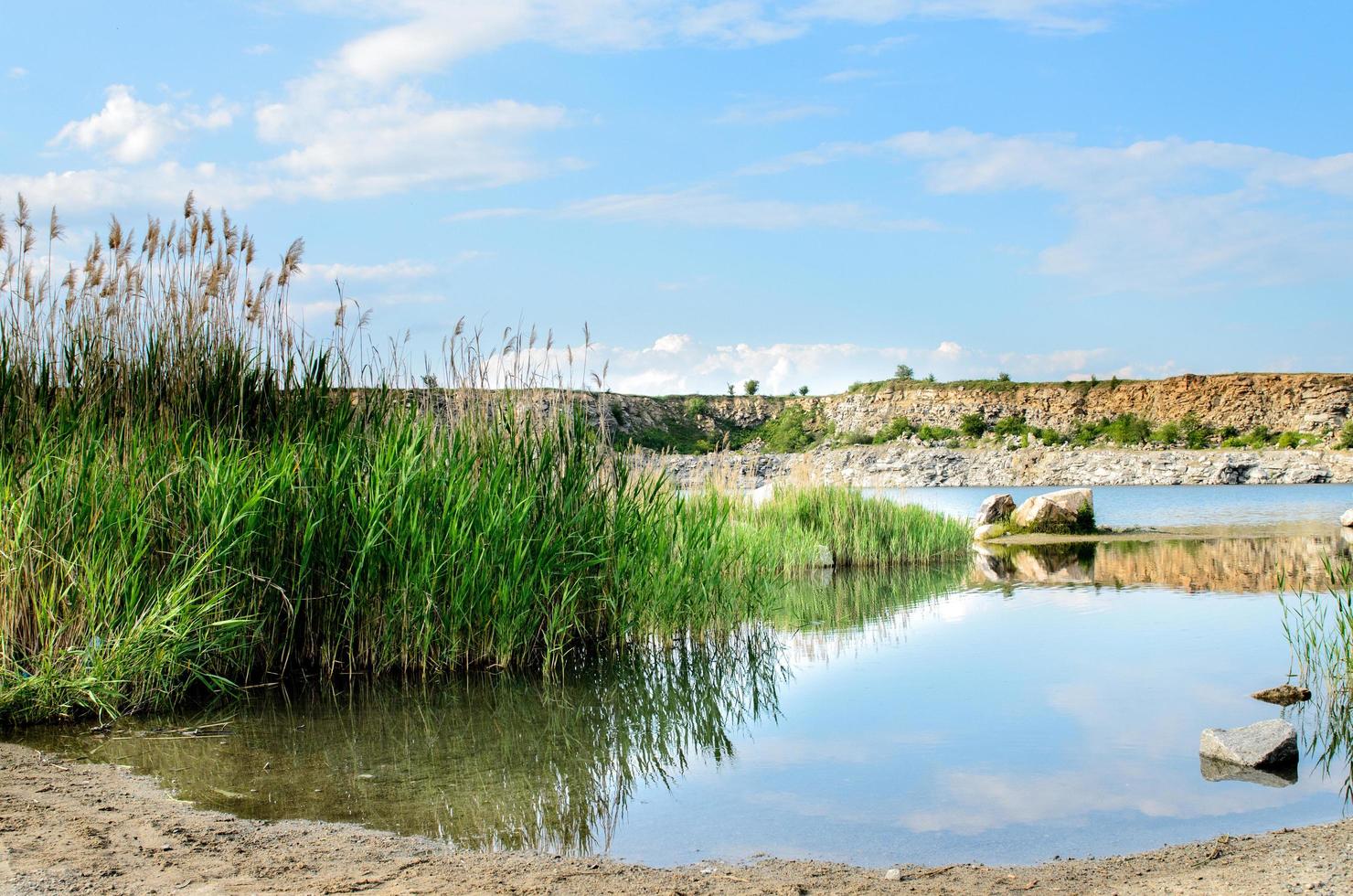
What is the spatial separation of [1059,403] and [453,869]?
6063 cm

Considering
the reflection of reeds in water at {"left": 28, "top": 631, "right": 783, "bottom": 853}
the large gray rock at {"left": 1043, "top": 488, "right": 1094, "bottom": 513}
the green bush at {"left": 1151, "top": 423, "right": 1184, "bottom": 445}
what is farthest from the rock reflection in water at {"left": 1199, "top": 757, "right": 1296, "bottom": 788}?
the green bush at {"left": 1151, "top": 423, "right": 1184, "bottom": 445}

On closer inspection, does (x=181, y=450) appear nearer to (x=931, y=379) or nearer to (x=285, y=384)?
(x=285, y=384)

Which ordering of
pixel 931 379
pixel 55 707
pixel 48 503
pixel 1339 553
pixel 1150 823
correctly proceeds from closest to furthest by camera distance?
pixel 1150 823 → pixel 55 707 → pixel 48 503 → pixel 1339 553 → pixel 931 379

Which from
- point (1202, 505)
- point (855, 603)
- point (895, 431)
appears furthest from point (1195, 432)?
point (855, 603)

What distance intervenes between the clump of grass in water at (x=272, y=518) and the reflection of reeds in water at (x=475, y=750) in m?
0.40

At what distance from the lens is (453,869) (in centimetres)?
344

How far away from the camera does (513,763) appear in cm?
497

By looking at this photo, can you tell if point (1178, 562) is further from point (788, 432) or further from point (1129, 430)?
point (788, 432)

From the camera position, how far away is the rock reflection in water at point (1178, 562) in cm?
1266

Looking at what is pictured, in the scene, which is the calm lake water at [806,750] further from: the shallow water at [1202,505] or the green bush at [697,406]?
the green bush at [697,406]

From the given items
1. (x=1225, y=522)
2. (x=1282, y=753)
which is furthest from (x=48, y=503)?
(x=1225, y=522)

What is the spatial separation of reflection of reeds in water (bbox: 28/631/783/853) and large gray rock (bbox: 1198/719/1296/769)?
232 centimetres

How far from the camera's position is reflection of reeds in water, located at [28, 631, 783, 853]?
13.8ft

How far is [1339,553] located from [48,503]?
1680 centimetres
